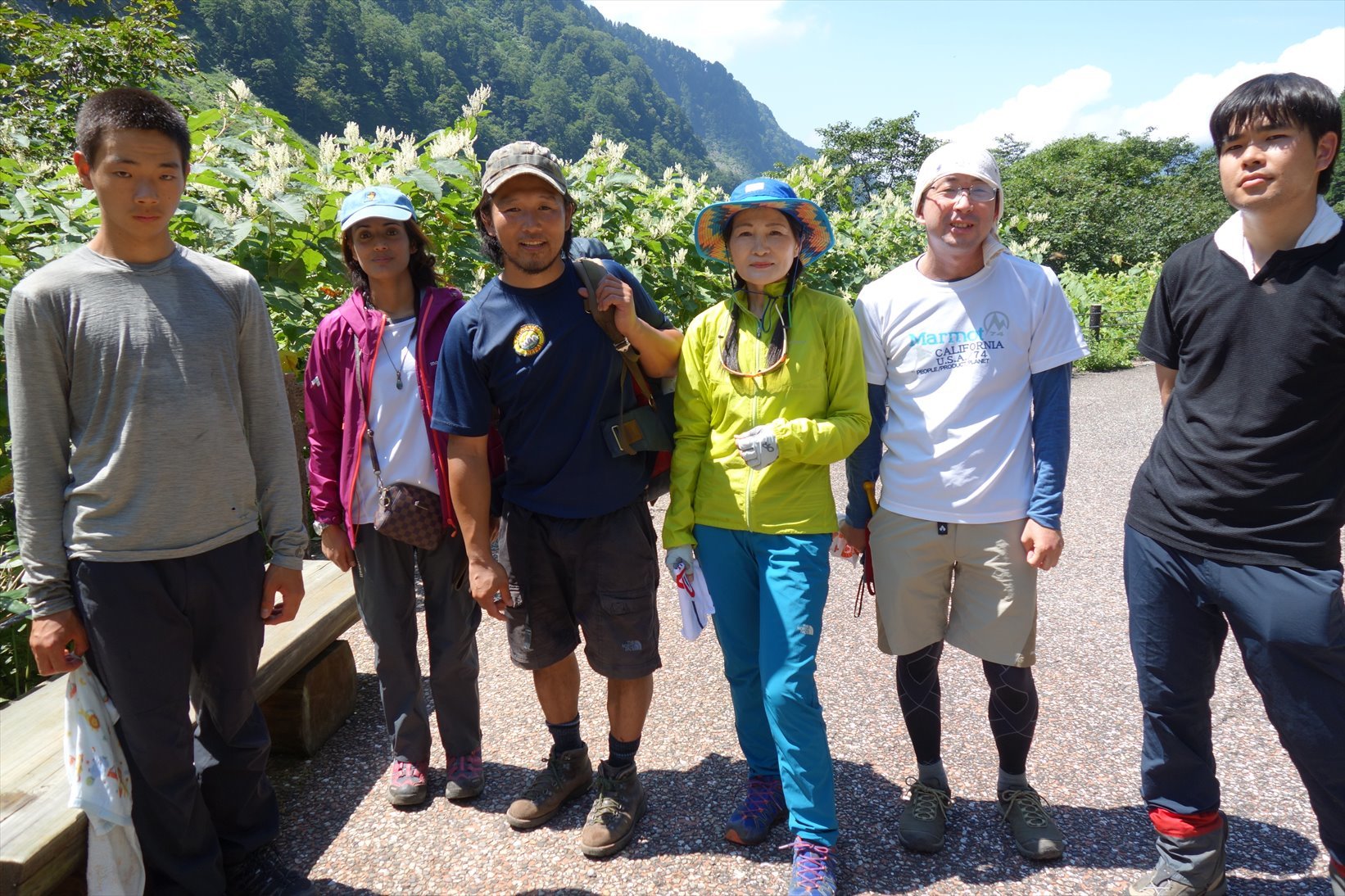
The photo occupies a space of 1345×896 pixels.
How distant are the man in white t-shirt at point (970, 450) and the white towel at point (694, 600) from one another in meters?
0.54

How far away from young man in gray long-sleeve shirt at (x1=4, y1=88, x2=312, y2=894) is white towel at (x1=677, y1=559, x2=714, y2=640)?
1184 mm

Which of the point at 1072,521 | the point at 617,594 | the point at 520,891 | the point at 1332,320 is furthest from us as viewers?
the point at 1072,521

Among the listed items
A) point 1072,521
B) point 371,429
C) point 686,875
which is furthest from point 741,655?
point 1072,521

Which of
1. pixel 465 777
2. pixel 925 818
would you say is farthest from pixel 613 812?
pixel 925 818

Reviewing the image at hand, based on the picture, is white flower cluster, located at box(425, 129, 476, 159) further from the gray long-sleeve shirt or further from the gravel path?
the gray long-sleeve shirt

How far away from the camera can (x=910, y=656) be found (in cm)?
275

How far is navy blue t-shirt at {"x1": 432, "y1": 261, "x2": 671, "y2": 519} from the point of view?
8.70ft

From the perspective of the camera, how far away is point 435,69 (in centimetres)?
8088

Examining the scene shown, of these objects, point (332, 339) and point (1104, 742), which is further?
point (1104, 742)

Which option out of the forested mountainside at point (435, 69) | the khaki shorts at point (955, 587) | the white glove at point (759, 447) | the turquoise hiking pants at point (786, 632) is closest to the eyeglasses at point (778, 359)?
the white glove at point (759, 447)

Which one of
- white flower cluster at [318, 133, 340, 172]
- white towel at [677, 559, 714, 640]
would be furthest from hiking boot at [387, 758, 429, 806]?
white flower cluster at [318, 133, 340, 172]

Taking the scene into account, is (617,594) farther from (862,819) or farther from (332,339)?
(332,339)

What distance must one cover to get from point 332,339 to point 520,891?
185 centimetres

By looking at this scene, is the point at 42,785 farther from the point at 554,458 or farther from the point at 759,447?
the point at 759,447
